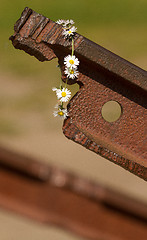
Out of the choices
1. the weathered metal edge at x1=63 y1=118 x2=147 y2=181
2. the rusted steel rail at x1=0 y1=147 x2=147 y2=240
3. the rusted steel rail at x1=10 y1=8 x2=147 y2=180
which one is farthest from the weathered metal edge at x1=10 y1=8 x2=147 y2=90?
the rusted steel rail at x1=0 y1=147 x2=147 y2=240

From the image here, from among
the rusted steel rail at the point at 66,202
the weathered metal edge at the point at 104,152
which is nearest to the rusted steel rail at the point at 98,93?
the weathered metal edge at the point at 104,152

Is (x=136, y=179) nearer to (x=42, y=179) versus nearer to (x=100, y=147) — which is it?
(x=42, y=179)

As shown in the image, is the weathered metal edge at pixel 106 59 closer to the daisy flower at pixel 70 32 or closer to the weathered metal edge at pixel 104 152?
the daisy flower at pixel 70 32

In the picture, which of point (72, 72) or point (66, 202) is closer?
point (72, 72)

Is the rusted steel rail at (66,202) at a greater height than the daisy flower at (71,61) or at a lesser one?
greater

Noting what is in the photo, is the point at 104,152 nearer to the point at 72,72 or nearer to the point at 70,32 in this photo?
the point at 72,72

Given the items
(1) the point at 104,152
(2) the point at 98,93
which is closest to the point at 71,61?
(2) the point at 98,93
